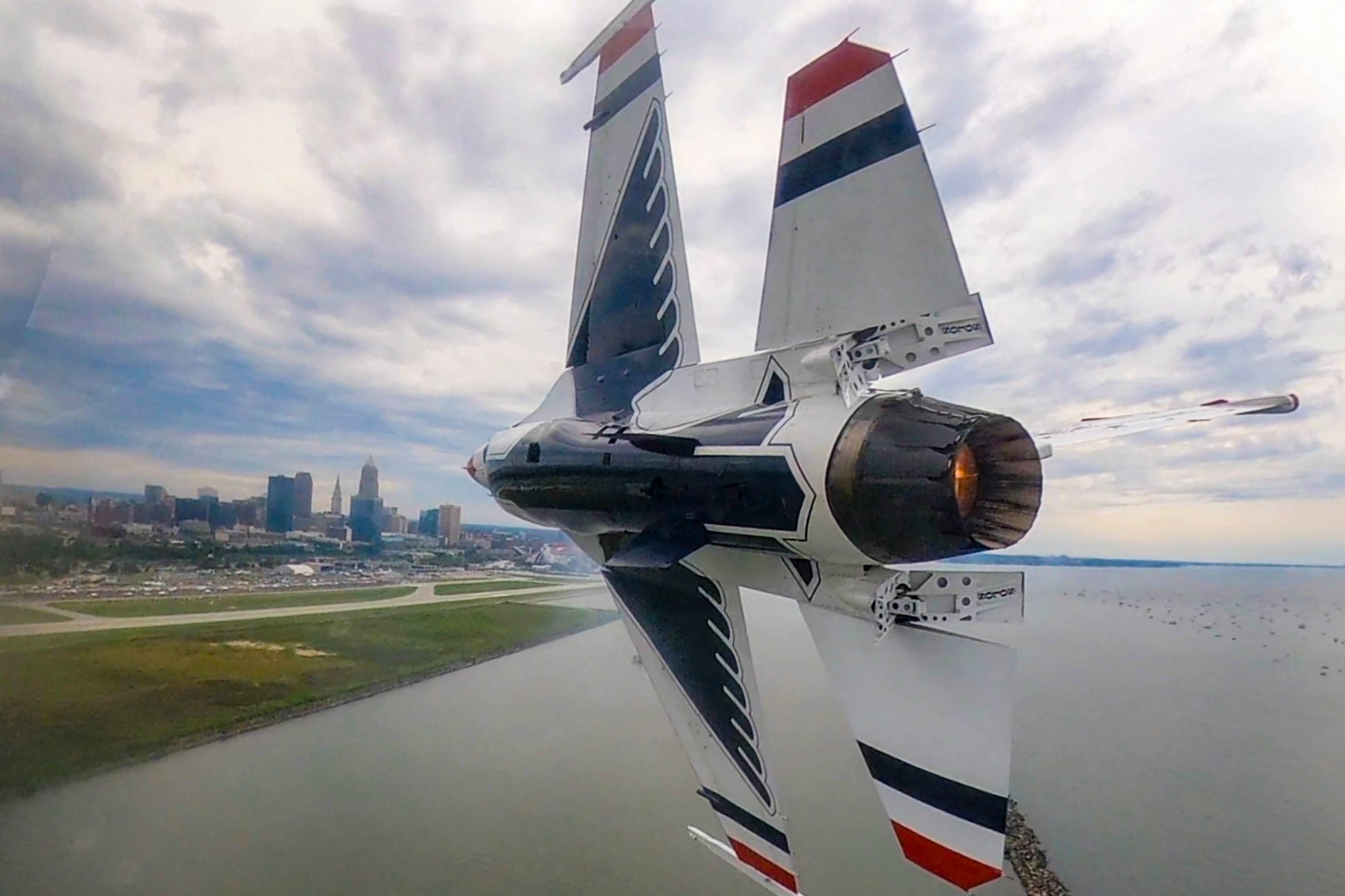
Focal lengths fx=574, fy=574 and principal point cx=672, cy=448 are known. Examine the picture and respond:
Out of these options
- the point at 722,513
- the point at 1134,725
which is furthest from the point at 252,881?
the point at 1134,725

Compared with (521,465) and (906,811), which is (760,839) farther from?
(521,465)

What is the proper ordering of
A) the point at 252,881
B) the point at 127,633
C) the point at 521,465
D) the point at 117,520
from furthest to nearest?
the point at 127,633 < the point at 117,520 < the point at 252,881 < the point at 521,465

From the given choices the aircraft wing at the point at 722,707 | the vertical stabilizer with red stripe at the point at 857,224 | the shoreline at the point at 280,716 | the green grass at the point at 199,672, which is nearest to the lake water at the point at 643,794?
the shoreline at the point at 280,716

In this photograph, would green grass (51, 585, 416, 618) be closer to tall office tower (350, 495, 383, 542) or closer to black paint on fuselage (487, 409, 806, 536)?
tall office tower (350, 495, 383, 542)

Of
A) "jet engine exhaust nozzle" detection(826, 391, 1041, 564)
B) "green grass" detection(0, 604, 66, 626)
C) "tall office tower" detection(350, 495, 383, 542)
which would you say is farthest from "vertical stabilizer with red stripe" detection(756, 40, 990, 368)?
→ "tall office tower" detection(350, 495, 383, 542)

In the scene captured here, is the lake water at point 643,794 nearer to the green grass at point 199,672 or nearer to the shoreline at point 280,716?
the shoreline at point 280,716

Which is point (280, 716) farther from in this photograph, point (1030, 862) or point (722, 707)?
point (1030, 862)

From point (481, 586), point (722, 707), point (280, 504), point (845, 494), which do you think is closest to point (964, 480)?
point (845, 494)
